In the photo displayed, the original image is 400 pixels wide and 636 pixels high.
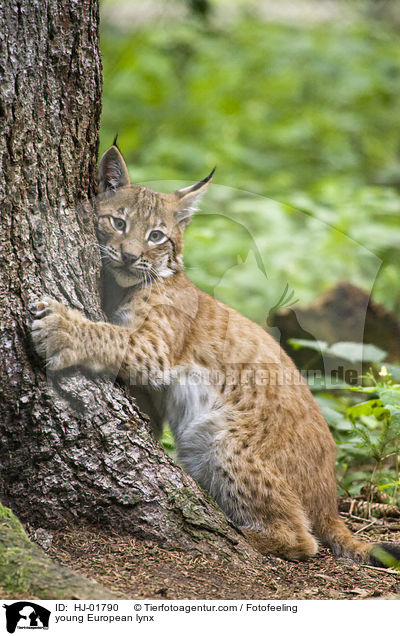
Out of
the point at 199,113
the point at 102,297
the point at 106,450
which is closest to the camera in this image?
the point at 106,450

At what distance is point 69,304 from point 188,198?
951 mm

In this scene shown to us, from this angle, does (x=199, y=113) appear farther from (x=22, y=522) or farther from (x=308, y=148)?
(x=22, y=522)

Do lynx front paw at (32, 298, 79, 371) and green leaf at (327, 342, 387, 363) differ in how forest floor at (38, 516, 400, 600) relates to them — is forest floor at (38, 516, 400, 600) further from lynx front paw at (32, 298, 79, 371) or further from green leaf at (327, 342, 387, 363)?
green leaf at (327, 342, 387, 363)

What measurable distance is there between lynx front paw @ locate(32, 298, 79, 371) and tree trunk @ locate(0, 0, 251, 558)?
4 cm

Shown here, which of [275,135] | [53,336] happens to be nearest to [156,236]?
[53,336]

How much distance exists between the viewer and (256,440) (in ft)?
10.0

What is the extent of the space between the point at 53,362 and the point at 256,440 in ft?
3.54

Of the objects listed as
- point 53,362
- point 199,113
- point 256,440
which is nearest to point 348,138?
point 199,113

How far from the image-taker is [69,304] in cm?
263

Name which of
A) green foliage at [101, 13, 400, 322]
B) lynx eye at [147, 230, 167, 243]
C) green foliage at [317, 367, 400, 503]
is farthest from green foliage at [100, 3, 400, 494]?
lynx eye at [147, 230, 167, 243]

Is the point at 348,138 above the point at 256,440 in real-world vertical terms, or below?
above

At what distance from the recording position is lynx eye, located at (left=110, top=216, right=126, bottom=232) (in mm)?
2953
